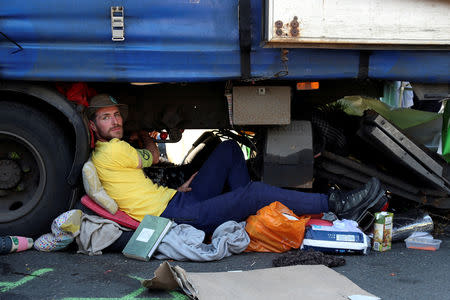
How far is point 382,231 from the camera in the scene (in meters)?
3.82

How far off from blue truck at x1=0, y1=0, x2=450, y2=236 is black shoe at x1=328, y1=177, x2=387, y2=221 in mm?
737

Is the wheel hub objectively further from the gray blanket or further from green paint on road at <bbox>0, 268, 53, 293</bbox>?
the gray blanket

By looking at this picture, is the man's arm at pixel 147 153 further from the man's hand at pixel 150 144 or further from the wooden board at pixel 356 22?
the wooden board at pixel 356 22

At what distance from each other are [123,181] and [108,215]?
0.28 metres

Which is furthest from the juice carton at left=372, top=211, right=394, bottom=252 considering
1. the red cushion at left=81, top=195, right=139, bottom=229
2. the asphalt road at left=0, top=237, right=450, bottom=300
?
the red cushion at left=81, top=195, right=139, bottom=229

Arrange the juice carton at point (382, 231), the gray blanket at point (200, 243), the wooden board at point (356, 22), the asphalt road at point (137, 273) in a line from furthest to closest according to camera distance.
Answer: the juice carton at point (382, 231) < the gray blanket at point (200, 243) < the wooden board at point (356, 22) < the asphalt road at point (137, 273)

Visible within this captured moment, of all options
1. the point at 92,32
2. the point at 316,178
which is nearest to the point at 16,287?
the point at 92,32

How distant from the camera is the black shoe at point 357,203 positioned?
3.97 metres

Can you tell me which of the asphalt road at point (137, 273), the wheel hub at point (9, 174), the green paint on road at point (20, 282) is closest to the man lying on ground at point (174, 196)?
the asphalt road at point (137, 273)

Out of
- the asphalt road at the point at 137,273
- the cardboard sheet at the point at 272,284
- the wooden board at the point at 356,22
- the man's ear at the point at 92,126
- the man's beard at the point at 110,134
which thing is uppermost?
the wooden board at the point at 356,22

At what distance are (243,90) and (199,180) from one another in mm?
894

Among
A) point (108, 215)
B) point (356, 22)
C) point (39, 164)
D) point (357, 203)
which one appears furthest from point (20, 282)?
point (356, 22)

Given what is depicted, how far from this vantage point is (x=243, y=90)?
4012 mm

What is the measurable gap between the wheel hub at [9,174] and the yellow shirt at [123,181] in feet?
2.04
